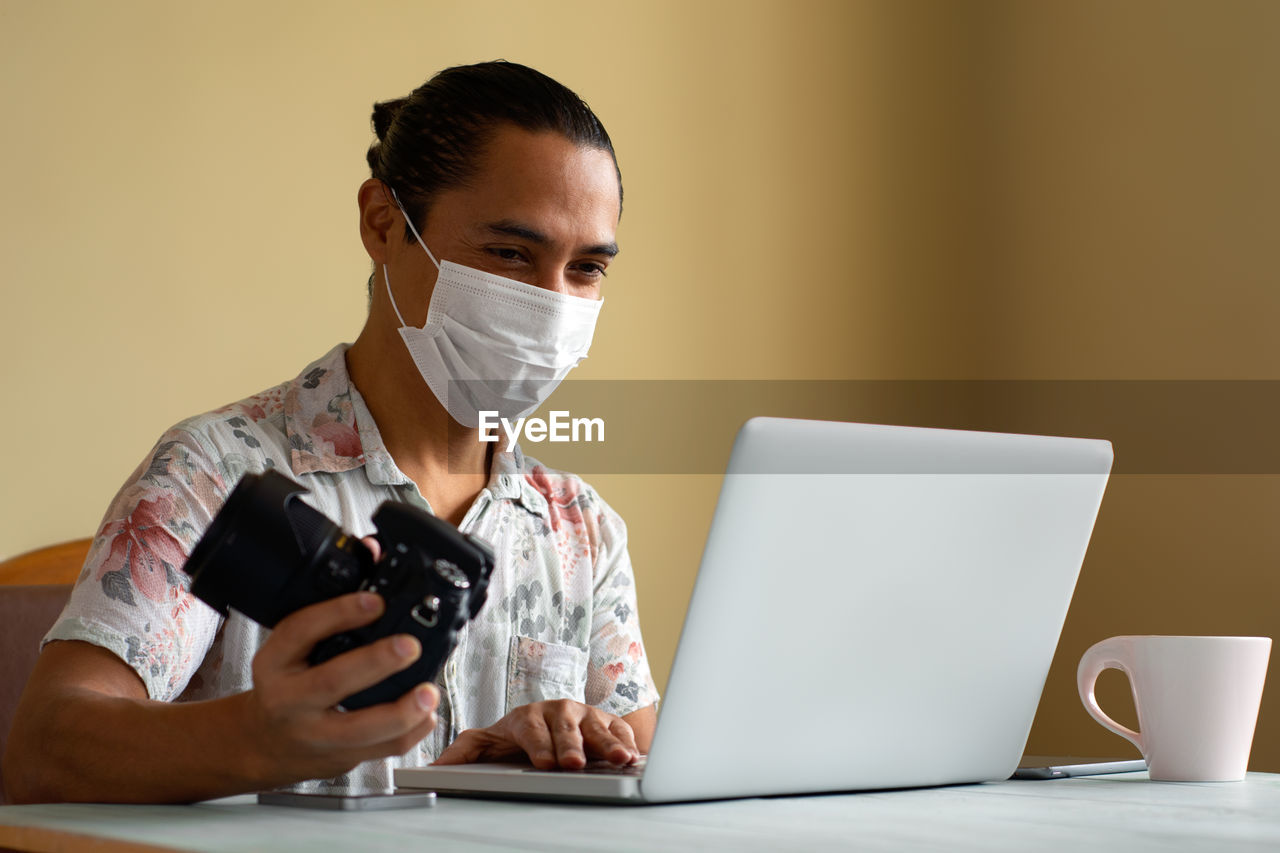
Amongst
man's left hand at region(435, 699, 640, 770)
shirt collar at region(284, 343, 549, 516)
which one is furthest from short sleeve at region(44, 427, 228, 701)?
man's left hand at region(435, 699, 640, 770)

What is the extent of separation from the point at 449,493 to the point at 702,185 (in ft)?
3.88

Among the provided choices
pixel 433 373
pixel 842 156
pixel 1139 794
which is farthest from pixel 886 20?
pixel 1139 794

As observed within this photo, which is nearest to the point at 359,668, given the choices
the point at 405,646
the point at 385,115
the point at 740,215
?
the point at 405,646

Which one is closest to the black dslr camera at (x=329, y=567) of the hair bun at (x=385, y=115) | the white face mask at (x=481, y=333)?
the white face mask at (x=481, y=333)

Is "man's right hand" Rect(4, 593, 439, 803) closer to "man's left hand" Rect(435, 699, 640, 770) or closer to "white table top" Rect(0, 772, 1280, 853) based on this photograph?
"white table top" Rect(0, 772, 1280, 853)

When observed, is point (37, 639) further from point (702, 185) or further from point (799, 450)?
point (702, 185)

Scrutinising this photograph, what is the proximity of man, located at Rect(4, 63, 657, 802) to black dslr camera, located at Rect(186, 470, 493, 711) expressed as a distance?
0.31m

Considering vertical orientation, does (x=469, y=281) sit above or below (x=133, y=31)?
below

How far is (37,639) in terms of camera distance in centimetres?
115

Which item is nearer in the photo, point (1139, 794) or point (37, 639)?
point (1139, 794)

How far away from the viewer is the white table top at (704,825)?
22.0 inches

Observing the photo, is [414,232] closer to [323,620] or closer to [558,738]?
[558,738]

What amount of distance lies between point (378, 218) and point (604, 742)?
66 cm

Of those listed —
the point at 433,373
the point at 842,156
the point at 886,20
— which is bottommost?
the point at 433,373
